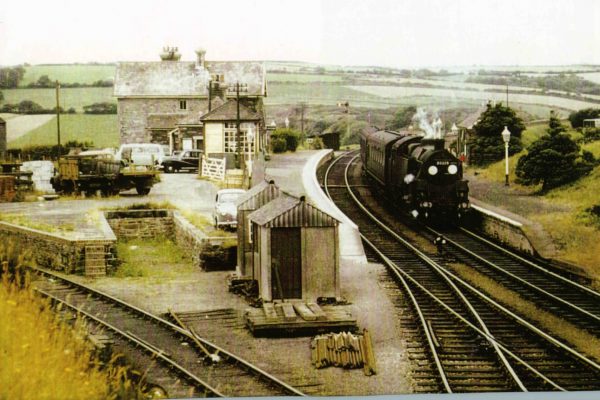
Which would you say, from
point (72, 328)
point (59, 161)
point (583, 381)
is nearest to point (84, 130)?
point (59, 161)

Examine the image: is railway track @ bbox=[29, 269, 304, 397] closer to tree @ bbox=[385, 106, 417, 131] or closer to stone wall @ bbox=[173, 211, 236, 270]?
stone wall @ bbox=[173, 211, 236, 270]

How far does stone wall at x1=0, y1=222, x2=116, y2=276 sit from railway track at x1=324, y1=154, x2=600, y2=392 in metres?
2.22

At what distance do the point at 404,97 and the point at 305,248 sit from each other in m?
1.46

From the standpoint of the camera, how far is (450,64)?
660cm

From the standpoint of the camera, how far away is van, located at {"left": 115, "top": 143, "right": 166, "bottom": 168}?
630 centimetres

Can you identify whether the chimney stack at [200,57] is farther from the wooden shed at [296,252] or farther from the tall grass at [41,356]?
the tall grass at [41,356]

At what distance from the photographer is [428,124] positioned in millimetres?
7062

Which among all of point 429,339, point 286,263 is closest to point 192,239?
point 286,263

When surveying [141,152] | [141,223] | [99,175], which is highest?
[141,152]

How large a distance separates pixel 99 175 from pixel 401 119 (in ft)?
8.01

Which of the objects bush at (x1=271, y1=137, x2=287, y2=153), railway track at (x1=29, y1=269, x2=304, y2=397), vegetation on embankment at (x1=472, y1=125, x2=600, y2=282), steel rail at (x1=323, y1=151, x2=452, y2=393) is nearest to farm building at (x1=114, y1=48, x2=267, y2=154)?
bush at (x1=271, y1=137, x2=287, y2=153)

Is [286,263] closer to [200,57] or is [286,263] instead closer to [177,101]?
[177,101]

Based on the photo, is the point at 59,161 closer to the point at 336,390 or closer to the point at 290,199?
the point at 290,199

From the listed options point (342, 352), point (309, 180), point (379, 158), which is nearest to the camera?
point (342, 352)
